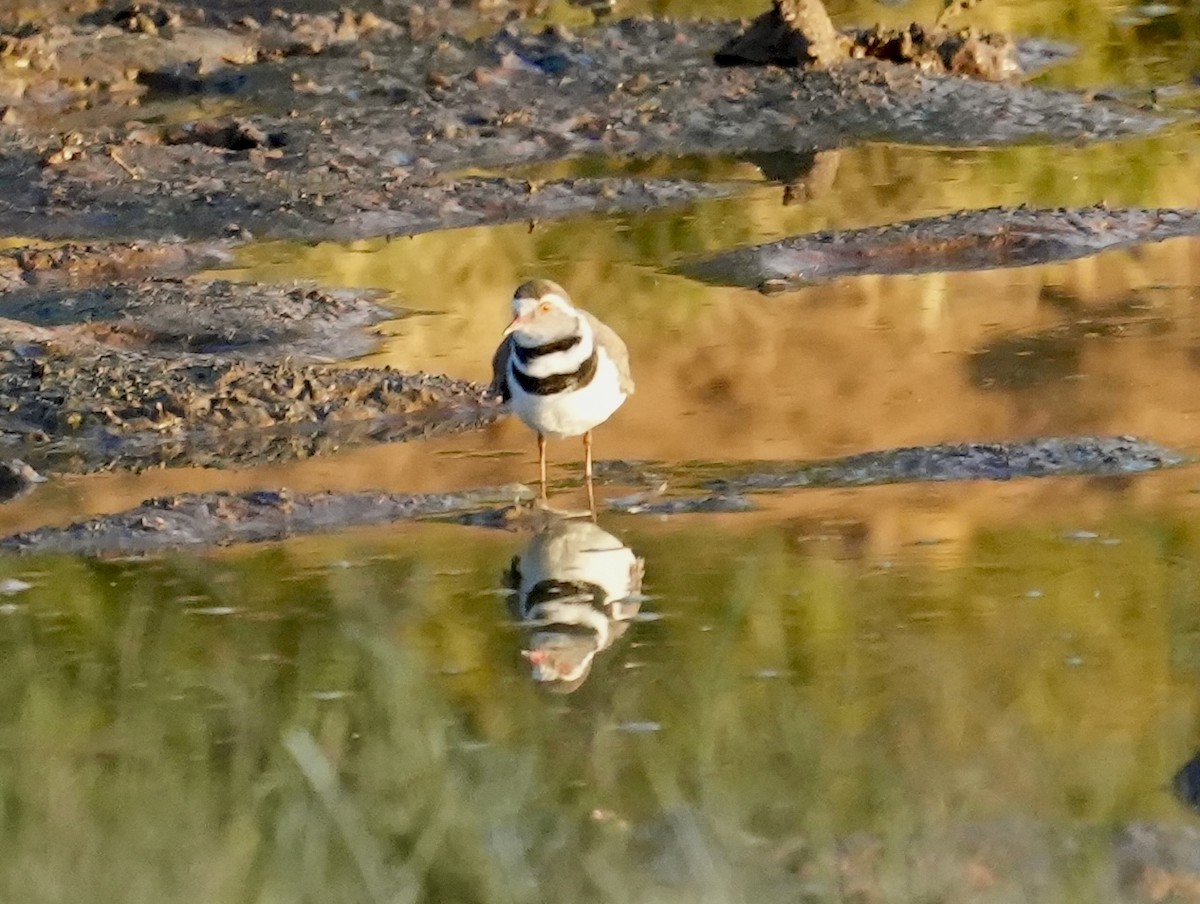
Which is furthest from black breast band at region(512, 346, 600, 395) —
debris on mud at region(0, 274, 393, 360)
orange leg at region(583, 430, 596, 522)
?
debris on mud at region(0, 274, 393, 360)

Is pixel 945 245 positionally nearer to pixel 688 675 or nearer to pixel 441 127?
pixel 441 127

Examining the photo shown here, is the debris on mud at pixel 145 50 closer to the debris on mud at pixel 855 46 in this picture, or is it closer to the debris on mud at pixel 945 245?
the debris on mud at pixel 855 46

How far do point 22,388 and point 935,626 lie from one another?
3.80 meters

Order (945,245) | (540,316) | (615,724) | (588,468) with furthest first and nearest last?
(945,245) → (588,468) → (540,316) → (615,724)

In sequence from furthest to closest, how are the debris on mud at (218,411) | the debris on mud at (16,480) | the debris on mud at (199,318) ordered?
the debris on mud at (199,318), the debris on mud at (218,411), the debris on mud at (16,480)

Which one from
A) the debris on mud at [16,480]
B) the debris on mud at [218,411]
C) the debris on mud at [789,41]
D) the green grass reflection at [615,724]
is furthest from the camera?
the debris on mud at [789,41]

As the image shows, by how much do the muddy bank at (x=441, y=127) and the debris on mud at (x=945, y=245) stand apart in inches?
59.1

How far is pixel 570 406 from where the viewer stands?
631 centimetres

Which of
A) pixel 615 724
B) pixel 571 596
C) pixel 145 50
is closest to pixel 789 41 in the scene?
pixel 145 50

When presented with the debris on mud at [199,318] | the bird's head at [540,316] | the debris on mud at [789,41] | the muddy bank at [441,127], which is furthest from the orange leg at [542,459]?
the debris on mud at [789,41]

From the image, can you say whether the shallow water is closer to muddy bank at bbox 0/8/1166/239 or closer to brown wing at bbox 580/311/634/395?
brown wing at bbox 580/311/634/395

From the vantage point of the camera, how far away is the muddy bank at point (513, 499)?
629cm

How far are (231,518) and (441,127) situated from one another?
21.1 feet

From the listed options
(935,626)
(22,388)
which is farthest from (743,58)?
(935,626)
